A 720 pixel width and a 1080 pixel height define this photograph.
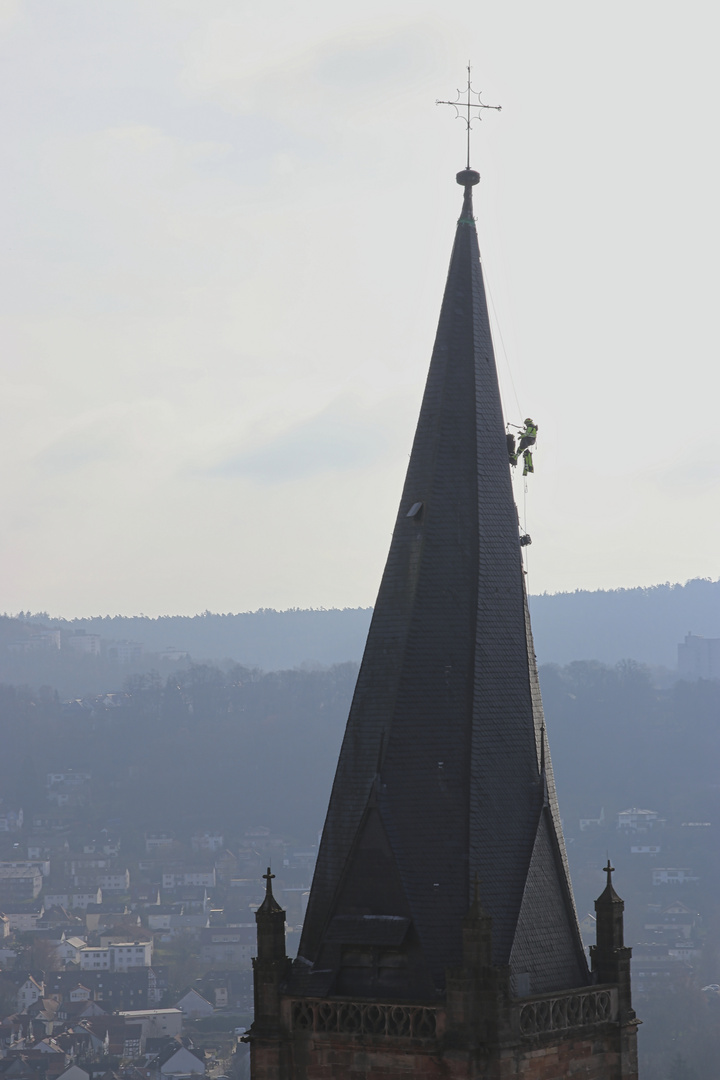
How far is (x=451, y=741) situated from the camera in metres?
26.1

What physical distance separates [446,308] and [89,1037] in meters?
170

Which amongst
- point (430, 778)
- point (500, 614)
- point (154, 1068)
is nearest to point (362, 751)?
point (430, 778)

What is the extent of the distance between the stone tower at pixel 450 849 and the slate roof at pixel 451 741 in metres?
0.03

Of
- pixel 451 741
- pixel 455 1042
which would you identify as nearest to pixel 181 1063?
pixel 451 741

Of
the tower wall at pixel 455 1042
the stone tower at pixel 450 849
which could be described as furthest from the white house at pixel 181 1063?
the stone tower at pixel 450 849

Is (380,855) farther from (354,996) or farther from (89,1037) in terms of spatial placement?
(89,1037)

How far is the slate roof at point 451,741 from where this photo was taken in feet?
83.9

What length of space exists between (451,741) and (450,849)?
1.47 metres

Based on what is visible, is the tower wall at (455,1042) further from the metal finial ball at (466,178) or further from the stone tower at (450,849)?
the metal finial ball at (466,178)

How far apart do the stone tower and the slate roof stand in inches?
1.0

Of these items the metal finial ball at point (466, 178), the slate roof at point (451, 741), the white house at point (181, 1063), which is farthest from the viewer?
the white house at point (181, 1063)

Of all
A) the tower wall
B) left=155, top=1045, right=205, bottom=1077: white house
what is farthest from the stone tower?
left=155, top=1045, right=205, bottom=1077: white house

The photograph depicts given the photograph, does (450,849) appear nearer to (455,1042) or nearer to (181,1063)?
(455,1042)

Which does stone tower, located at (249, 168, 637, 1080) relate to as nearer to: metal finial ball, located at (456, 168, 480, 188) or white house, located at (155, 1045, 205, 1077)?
metal finial ball, located at (456, 168, 480, 188)
